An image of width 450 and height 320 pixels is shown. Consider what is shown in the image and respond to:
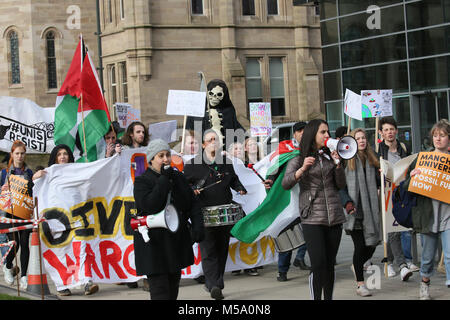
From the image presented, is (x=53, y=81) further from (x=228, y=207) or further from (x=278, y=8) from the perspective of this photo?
(x=228, y=207)

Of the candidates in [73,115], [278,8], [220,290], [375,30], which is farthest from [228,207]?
[278,8]

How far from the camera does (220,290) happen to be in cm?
969

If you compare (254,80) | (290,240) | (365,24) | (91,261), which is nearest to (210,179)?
(290,240)

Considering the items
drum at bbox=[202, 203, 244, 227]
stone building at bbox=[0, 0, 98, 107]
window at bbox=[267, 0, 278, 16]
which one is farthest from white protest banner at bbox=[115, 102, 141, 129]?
stone building at bbox=[0, 0, 98, 107]

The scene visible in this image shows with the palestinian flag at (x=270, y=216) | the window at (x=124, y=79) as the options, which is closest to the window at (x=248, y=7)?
the window at (x=124, y=79)

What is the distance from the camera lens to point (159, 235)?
7422 mm

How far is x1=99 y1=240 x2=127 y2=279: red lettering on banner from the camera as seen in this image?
10641mm

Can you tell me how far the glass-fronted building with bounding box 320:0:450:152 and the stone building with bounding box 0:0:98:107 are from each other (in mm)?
19073

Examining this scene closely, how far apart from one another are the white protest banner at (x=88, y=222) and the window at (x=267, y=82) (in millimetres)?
30734

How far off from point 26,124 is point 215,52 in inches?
727

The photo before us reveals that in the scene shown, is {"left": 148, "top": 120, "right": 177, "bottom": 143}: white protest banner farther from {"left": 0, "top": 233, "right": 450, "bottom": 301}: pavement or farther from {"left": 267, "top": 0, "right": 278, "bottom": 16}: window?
{"left": 267, "top": 0, "right": 278, "bottom": 16}: window

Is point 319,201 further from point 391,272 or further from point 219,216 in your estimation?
point 391,272

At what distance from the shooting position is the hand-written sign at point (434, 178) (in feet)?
29.4

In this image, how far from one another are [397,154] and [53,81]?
1399 inches
